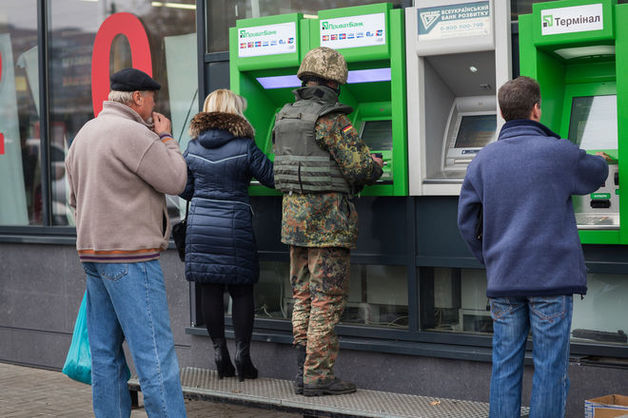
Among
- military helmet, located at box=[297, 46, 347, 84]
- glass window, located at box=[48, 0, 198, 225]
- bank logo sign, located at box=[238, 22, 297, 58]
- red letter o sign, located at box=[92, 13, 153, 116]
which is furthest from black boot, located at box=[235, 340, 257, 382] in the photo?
red letter o sign, located at box=[92, 13, 153, 116]

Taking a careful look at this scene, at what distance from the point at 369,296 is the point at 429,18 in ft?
5.59

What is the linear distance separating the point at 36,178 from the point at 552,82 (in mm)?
4496

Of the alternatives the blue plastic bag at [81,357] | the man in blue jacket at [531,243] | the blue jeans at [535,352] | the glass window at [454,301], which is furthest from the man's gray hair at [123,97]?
the glass window at [454,301]

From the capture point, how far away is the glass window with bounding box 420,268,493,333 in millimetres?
4965

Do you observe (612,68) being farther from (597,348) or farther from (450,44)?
(597,348)

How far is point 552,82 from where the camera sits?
445cm

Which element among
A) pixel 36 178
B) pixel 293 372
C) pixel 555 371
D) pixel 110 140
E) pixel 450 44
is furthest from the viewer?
pixel 36 178

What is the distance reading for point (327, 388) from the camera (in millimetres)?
4695

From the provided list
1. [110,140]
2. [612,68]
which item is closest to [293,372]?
[110,140]

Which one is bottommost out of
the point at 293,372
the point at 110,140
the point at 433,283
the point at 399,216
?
the point at 293,372

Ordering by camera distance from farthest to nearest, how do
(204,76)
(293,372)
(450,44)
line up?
(204,76), (293,372), (450,44)

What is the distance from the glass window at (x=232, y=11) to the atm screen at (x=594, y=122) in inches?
75.2

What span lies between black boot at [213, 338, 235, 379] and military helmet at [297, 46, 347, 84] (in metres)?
1.70

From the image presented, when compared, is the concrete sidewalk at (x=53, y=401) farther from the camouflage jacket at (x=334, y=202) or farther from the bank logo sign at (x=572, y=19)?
the bank logo sign at (x=572, y=19)
